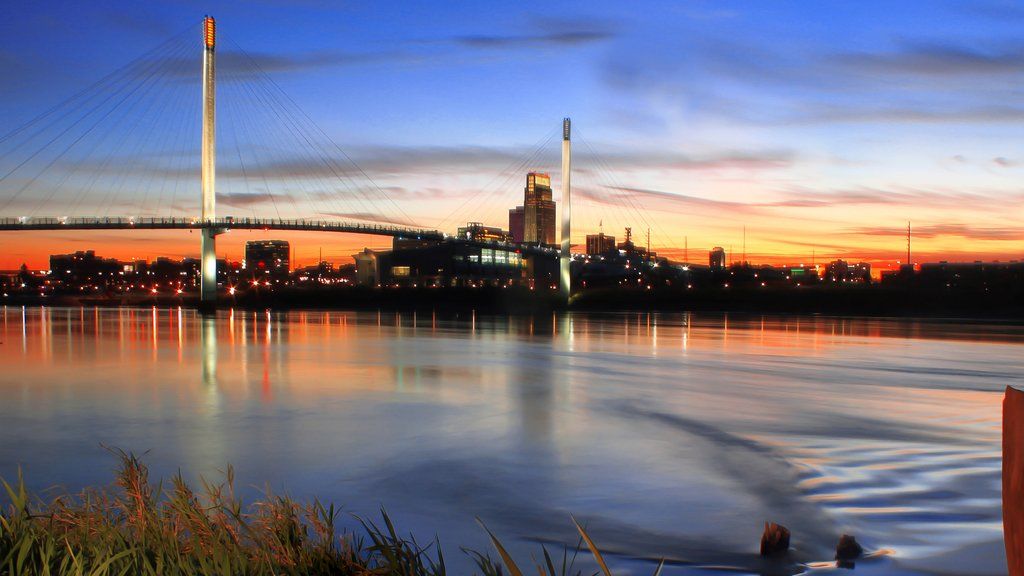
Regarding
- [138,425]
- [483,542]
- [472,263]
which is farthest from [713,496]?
[472,263]

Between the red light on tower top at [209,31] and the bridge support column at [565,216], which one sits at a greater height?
the red light on tower top at [209,31]

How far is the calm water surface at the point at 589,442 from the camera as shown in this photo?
7.41m

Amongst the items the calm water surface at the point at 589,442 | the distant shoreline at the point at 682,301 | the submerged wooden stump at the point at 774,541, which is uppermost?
the submerged wooden stump at the point at 774,541

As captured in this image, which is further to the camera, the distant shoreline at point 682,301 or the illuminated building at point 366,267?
the illuminated building at point 366,267

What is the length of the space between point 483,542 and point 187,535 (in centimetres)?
242

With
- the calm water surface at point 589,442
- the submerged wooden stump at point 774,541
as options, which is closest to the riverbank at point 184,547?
the submerged wooden stump at point 774,541

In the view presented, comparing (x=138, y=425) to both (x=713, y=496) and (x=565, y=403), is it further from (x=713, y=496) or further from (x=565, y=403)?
(x=713, y=496)

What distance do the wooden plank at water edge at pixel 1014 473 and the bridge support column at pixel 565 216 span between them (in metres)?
76.5

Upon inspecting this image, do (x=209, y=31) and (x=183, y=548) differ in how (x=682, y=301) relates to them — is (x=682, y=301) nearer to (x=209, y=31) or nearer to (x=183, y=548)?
(x=209, y=31)

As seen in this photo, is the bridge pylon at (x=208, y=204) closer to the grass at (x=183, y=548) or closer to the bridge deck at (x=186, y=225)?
the bridge deck at (x=186, y=225)

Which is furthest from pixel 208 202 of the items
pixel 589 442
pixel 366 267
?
pixel 366 267

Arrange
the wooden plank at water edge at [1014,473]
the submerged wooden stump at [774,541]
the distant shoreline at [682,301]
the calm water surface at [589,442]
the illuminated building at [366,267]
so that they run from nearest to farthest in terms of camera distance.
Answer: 1. the wooden plank at water edge at [1014,473]
2. the submerged wooden stump at [774,541]
3. the calm water surface at [589,442]
4. the distant shoreline at [682,301]
5. the illuminated building at [366,267]

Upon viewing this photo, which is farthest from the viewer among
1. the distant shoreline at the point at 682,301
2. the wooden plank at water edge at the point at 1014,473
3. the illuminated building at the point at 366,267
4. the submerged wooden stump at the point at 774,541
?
the illuminated building at the point at 366,267

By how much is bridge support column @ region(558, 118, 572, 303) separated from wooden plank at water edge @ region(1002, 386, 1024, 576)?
76519mm
